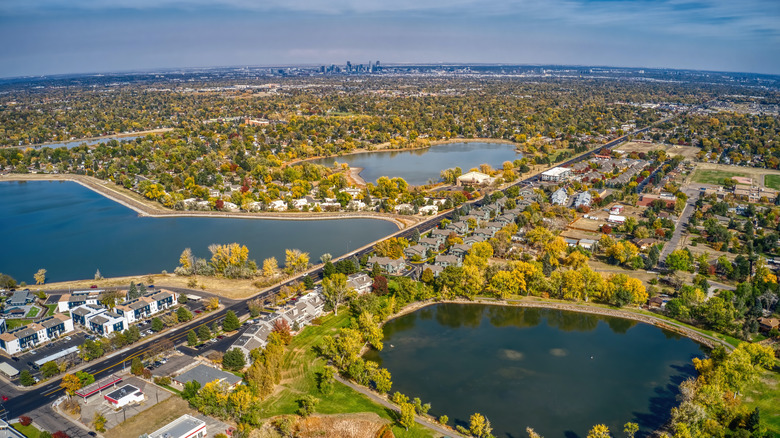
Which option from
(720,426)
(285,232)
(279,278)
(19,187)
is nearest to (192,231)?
(285,232)

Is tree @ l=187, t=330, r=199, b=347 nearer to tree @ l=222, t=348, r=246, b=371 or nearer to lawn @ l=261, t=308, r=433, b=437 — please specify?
tree @ l=222, t=348, r=246, b=371

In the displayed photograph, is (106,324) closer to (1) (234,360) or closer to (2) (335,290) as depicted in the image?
(1) (234,360)

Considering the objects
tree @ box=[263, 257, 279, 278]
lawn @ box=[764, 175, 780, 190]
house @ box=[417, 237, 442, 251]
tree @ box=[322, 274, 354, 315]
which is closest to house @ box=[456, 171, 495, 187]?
house @ box=[417, 237, 442, 251]

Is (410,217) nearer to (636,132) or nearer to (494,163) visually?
(494,163)

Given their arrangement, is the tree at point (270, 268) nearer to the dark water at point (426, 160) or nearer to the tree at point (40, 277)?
the tree at point (40, 277)

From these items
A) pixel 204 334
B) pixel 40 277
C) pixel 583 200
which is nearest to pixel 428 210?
pixel 583 200
